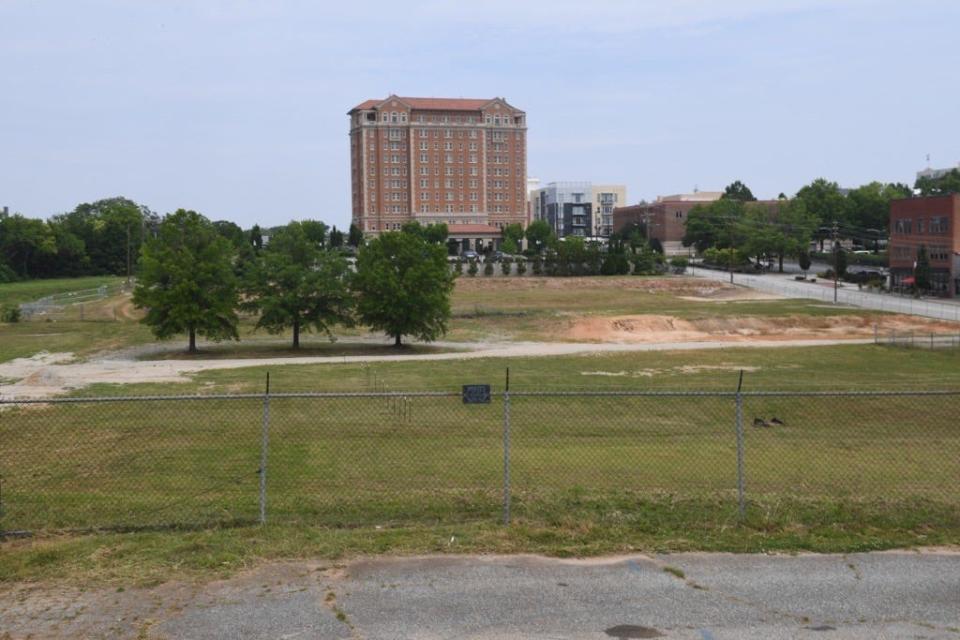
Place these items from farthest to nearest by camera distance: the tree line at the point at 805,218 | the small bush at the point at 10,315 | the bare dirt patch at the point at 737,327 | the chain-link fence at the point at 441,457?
the tree line at the point at 805,218
the small bush at the point at 10,315
the bare dirt patch at the point at 737,327
the chain-link fence at the point at 441,457

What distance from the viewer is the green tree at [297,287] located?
53.9 metres

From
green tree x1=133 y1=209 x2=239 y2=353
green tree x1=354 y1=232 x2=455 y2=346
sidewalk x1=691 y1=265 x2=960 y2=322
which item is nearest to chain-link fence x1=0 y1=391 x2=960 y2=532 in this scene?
green tree x1=133 y1=209 x2=239 y2=353

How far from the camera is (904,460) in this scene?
18.8 m

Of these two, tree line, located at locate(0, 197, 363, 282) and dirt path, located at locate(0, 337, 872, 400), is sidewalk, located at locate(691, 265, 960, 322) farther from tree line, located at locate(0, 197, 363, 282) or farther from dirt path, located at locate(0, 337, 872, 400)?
tree line, located at locate(0, 197, 363, 282)

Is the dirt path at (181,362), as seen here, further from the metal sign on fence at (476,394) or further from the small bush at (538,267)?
the small bush at (538,267)

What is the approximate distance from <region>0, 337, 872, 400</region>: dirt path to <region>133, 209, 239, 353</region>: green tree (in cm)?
415

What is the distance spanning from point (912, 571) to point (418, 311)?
45313mm

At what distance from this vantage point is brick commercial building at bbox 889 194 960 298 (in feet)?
311

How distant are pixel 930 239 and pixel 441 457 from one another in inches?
3661

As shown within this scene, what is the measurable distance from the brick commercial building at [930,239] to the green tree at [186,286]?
239 feet

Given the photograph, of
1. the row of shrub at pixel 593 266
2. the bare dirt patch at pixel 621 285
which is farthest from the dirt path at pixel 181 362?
the row of shrub at pixel 593 266

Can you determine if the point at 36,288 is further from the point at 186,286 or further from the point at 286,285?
the point at 186,286

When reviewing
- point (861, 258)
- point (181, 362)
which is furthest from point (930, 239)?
point (181, 362)

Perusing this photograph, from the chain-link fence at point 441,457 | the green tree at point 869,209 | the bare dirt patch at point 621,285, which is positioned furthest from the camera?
the green tree at point 869,209
